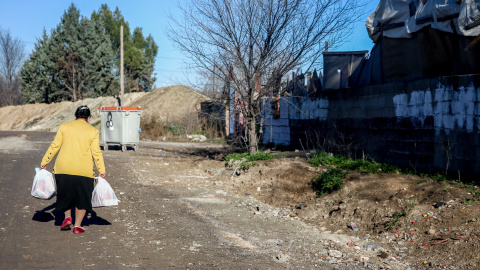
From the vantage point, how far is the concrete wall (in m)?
7.64

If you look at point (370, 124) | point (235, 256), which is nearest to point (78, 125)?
point (235, 256)

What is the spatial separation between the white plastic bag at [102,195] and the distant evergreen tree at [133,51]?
152ft

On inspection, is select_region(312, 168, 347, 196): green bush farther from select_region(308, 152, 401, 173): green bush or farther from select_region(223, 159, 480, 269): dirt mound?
select_region(308, 152, 401, 173): green bush

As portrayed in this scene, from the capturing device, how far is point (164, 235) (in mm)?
5734

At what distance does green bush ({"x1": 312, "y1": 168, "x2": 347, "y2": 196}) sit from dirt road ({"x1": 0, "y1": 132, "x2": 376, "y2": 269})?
114 cm

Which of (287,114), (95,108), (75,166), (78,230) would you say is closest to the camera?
(75,166)

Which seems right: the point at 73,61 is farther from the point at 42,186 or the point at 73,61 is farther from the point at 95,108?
the point at 42,186

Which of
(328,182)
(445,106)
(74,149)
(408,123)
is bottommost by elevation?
(328,182)

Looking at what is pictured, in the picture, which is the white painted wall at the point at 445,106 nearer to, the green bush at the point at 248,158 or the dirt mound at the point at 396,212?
the dirt mound at the point at 396,212

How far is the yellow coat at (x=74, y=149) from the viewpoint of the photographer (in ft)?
18.1

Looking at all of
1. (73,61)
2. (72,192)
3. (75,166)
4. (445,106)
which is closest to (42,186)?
(72,192)

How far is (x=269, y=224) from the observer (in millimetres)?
6781

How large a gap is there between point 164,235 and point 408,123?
5.88 meters

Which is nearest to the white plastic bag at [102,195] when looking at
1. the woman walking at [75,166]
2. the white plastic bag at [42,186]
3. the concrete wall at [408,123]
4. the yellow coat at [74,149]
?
the woman walking at [75,166]
